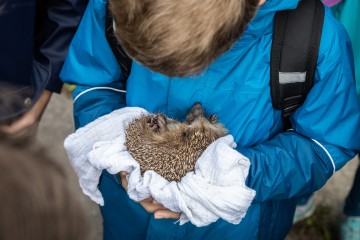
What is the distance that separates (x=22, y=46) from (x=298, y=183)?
1.62 metres

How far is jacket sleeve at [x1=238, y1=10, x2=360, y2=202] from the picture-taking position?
2.00 metres

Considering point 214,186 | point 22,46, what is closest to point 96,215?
point 22,46

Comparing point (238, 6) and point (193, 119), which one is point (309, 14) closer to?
point (238, 6)

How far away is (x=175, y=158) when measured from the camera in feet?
6.94

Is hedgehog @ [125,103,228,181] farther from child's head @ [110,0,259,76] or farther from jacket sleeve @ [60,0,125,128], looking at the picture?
child's head @ [110,0,259,76]

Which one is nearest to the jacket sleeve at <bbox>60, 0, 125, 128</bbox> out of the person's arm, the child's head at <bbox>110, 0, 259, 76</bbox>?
the person's arm

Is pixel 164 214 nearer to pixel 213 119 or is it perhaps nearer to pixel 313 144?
pixel 213 119

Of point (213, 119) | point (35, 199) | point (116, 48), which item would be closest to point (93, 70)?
point (116, 48)

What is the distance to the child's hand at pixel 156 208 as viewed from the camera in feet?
6.90

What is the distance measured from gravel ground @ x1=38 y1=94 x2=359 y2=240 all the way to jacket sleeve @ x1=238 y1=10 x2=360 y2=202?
1.59m

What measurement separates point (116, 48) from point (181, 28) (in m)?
0.67

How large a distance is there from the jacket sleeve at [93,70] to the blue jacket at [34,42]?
0.71ft

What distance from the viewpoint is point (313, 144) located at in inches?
84.0

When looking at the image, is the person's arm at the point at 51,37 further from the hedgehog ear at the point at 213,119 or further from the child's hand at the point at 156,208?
the hedgehog ear at the point at 213,119
